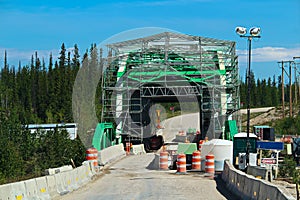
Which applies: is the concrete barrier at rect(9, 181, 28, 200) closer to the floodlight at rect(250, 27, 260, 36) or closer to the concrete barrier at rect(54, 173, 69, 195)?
the concrete barrier at rect(54, 173, 69, 195)

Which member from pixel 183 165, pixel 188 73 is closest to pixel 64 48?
pixel 188 73

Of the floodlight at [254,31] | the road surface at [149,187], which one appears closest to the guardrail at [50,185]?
the road surface at [149,187]

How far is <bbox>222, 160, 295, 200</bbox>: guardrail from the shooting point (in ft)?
36.7

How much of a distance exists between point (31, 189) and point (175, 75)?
32.9 m

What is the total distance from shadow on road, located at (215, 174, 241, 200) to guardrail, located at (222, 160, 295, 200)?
127 mm

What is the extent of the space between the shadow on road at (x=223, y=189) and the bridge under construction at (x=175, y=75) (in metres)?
21.8

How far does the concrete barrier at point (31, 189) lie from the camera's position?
565 inches

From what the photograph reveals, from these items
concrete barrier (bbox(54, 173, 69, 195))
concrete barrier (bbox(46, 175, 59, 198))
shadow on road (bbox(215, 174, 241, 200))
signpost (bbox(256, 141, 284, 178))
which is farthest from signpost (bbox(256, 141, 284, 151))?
concrete barrier (bbox(46, 175, 59, 198))

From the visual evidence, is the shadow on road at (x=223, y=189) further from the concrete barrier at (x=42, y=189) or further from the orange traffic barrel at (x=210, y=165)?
the concrete barrier at (x=42, y=189)

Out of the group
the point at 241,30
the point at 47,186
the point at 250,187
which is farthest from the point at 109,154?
the point at 250,187

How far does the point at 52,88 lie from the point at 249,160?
82.0 m

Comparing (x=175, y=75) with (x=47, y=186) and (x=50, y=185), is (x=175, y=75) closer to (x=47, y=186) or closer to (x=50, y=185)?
(x=50, y=185)

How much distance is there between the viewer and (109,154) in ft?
111

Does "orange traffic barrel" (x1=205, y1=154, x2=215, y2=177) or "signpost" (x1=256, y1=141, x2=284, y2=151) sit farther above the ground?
"signpost" (x1=256, y1=141, x2=284, y2=151)
